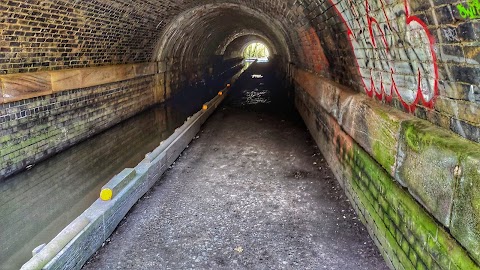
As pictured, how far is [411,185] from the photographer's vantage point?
11.3 feet

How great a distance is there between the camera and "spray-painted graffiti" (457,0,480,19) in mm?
2270

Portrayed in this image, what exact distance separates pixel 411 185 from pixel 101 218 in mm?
3468

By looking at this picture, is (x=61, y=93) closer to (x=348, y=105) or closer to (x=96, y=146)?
(x=96, y=146)

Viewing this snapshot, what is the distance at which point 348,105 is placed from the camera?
5.95 metres

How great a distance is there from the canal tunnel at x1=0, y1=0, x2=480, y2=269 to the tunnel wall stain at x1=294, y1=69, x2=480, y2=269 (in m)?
0.01

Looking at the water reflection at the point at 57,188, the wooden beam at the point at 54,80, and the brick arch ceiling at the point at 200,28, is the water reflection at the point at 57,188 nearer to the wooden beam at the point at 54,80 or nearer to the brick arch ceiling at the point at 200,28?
the wooden beam at the point at 54,80

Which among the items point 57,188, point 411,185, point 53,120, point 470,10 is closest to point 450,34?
point 470,10

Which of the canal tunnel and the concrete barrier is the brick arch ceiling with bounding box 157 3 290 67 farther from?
the concrete barrier

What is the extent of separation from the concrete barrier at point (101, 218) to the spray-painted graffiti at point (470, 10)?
393 cm

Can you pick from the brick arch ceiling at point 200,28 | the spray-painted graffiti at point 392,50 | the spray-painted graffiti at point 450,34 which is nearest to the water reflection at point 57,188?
the spray-painted graffiti at point 392,50

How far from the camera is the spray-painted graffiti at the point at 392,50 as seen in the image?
10.6 ft

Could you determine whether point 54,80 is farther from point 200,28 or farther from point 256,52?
point 256,52

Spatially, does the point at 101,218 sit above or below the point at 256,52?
below

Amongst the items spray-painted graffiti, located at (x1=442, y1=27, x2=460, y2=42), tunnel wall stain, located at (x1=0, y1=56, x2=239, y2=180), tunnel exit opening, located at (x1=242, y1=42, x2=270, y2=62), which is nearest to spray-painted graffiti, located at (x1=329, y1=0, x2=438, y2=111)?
spray-painted graffiti, located at (x1=442, y1=27, x2=460, y2=42)
